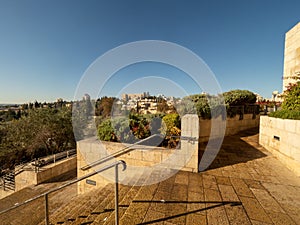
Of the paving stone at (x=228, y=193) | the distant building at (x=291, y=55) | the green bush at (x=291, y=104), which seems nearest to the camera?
the paving stone at (x=228, y=193)

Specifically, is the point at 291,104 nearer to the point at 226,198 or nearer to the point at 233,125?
the point at 233,125

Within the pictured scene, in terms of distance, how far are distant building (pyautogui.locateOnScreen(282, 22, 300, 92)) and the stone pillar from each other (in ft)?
23.4

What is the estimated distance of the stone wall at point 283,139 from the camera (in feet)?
10.1

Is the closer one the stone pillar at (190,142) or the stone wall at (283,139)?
the stone pillar at (190,142)

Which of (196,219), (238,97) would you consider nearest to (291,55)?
(238,97)

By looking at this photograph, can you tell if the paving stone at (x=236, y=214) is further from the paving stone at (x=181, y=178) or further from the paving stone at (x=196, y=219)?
the paving stone at (x=181, y=178)

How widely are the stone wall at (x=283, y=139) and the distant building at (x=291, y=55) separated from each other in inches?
172

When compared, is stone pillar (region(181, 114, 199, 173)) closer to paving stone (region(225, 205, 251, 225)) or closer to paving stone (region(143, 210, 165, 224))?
paving stone (region(225, 205, 251, 225))

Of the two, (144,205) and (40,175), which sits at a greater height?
(144,205)

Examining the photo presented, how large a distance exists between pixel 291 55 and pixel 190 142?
29.3 ft

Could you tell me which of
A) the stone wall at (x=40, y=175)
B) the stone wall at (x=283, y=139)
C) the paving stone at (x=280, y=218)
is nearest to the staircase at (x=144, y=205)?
the paving stone at (x=280, y=218)

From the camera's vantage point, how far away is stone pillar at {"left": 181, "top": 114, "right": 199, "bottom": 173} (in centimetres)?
296

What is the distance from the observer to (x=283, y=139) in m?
3.57

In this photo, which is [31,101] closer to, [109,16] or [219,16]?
[109,16]
